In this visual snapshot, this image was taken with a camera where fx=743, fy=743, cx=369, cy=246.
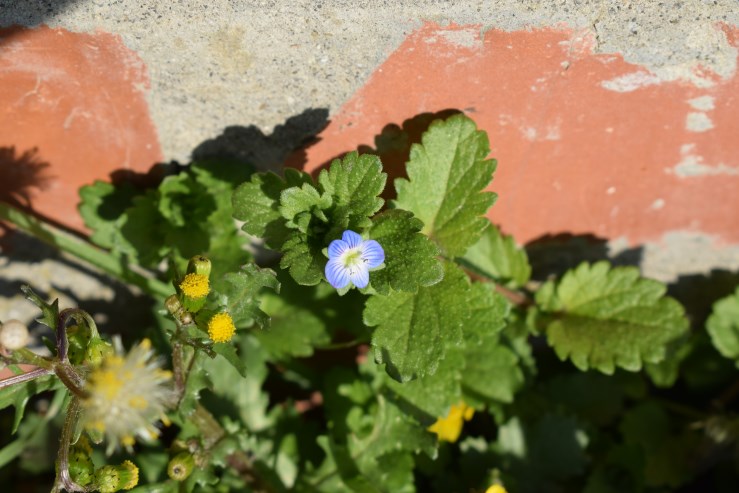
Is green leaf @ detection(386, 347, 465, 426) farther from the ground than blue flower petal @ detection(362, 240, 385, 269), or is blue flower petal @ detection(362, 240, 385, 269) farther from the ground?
blue flower petal @ detection(362, 240, 385, 269)

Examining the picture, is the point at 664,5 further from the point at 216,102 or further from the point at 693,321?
the point at 693,321

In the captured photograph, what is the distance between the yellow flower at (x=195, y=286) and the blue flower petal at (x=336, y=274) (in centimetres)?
29

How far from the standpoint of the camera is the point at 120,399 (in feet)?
4.94

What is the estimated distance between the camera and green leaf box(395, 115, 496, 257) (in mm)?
1996

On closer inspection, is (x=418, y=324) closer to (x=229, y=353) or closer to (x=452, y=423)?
(x=229, y=353)

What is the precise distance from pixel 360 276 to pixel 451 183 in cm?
45

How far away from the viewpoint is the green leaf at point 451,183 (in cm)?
200

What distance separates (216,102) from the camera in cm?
203

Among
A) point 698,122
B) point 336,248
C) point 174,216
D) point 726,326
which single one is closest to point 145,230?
point 174,216

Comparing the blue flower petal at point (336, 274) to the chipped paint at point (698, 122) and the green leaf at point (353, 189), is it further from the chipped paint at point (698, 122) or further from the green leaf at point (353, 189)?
the chipped paint at point (698, 122)

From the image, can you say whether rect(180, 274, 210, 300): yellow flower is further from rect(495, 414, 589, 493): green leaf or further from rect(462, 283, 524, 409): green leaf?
rect(495, 414, 589, 493): green leaf

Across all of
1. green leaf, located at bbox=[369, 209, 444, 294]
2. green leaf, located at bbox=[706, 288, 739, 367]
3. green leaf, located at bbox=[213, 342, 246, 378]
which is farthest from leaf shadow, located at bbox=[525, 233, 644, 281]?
green leaf, located at bbox=[213, 342, 246, 378]

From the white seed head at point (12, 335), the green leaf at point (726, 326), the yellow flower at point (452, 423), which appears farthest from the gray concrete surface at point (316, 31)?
the yellow flower at point (452, 423)

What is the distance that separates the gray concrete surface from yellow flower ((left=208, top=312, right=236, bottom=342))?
640 mm
